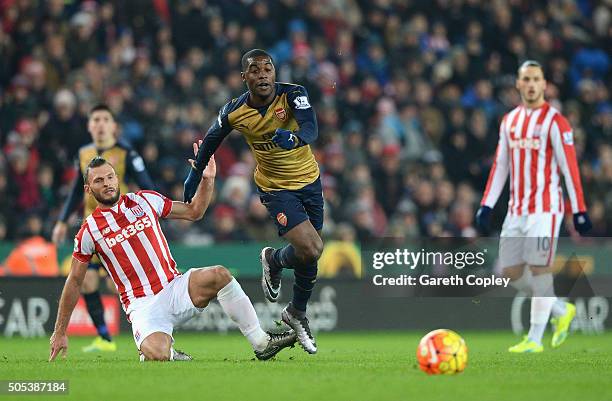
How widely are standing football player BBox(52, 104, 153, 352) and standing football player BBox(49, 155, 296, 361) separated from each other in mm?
2601

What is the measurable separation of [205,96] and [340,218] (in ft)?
8.47

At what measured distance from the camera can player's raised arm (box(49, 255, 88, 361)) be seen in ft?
27.6

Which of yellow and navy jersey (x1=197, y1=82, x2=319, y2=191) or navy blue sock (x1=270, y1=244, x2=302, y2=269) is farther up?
yellow and navy jersey (x1=197, y1=82, x2=319, y2=191)

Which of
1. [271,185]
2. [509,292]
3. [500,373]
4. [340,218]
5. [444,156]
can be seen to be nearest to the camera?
[500,373]

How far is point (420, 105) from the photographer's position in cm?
1798

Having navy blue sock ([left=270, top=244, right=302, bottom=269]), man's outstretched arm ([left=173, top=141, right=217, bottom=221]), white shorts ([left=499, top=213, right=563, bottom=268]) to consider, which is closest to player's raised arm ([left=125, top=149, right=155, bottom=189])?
navy blue sock ([left=270, top=244, right=302, bottom=269])

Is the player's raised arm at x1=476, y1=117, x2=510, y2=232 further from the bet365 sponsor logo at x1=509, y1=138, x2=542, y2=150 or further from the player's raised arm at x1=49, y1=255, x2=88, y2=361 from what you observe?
the player's raised arm at x1=49, y1=255, x2=88, y2=361

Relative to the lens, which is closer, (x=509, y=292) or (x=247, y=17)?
(x=509, y=292)

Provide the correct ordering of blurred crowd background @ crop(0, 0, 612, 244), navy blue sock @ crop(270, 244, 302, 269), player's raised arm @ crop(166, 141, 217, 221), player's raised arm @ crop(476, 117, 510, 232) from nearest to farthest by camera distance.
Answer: player's raised arm @ crop(166, 141, 217, 221) < navy blue sock @ crop(270, 244, 302, 269) < player's raised arm @ crop(476, 117, 510, 232) < blurred crowd background @ crop(0, 0, 612, 244)

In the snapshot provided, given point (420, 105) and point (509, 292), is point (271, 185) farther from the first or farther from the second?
point (420, 105)

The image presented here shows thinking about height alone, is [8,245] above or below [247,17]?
below

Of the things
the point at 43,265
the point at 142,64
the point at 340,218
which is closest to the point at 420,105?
the point at 340,218

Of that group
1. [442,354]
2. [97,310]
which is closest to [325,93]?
[97,310]

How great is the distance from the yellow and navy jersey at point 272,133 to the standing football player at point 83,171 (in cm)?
229
